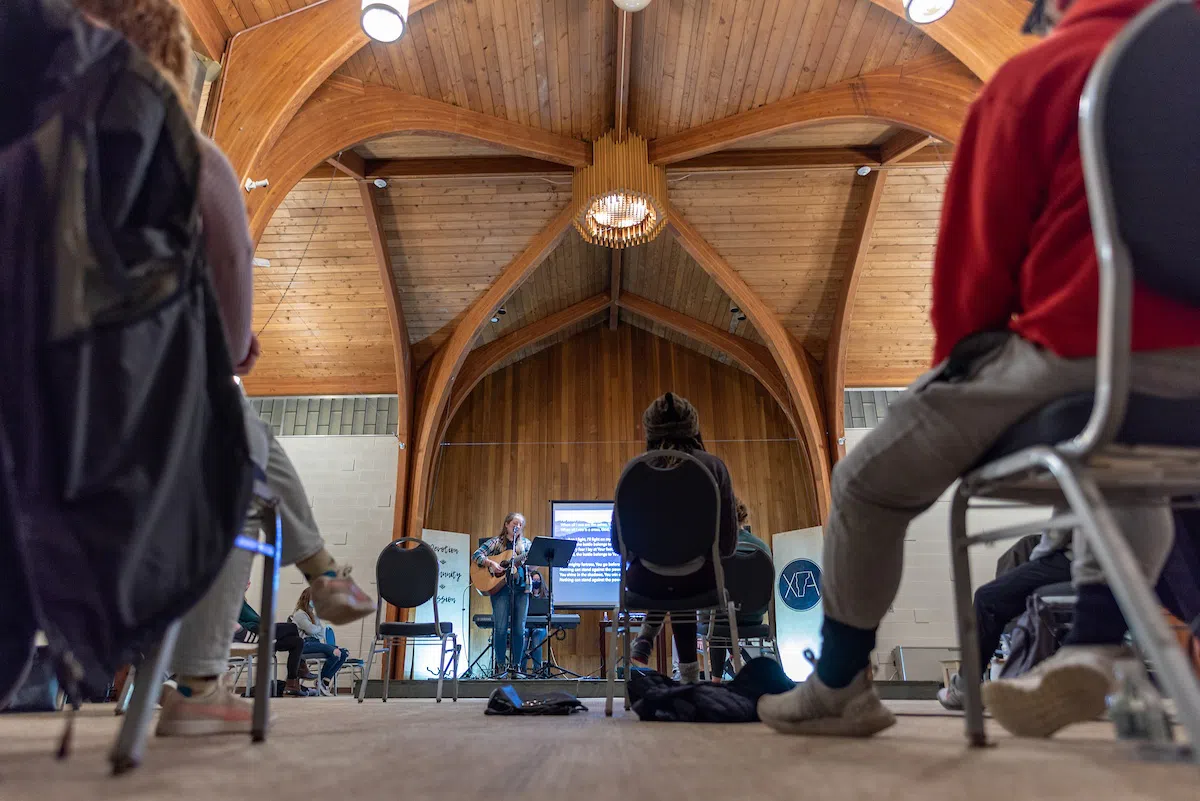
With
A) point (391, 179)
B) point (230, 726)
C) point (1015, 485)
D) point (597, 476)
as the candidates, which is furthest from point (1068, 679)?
point (597, 476)

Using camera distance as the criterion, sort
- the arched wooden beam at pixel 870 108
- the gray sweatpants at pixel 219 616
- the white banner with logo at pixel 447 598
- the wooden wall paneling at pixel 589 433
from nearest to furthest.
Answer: the gray sweatpants at pixel 219 616 → the arched wooden beam at pixel 870 108 → the white banner with logo at pixel 447 598 → the wooden wall paneling at pixel 589 433

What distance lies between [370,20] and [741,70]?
3.34m

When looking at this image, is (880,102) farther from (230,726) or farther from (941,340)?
(230,726)

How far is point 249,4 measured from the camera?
15.0 ft

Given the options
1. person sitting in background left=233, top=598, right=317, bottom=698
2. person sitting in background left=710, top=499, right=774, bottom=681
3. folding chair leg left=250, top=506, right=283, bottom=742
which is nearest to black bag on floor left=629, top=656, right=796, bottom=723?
folding chair leg left=250, top=506, right=283, bottom=742

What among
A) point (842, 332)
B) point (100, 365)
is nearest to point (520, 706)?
point (100, 365)

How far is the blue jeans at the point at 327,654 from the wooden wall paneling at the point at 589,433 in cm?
270

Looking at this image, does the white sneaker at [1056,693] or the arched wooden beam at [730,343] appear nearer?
the white sneaker at [1056,693]

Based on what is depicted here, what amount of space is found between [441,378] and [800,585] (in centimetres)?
533

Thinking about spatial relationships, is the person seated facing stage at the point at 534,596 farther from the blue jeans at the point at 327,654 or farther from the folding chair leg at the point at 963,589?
the folding chair leg at the point at 963,589

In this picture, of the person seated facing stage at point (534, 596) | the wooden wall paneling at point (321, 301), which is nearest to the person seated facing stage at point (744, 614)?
the person seated facing stage at point (534, 596)

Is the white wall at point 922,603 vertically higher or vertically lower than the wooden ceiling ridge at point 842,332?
lower

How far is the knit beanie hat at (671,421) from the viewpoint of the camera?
321 centimetres

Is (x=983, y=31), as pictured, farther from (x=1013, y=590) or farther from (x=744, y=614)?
(x=744, y=614)
